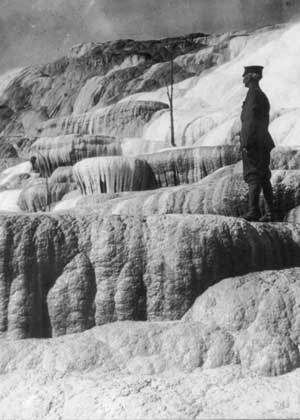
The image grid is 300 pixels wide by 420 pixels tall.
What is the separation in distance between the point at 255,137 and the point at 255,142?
53 mm

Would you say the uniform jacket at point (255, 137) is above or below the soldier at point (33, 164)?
below

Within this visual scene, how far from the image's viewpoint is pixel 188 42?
37375mm

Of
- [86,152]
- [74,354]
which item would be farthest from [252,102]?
[86,152]

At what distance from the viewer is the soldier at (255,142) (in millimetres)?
6336

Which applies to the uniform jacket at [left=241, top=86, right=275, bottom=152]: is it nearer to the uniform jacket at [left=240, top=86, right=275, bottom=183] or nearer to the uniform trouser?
the uniform jacket at [left=240, top=86, right=275, bottom=183]

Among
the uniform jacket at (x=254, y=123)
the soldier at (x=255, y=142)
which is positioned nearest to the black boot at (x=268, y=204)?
the soldier at (x=255, y=142)

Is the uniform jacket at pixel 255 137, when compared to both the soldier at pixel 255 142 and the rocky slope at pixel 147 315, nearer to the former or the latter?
the soldier at pixel 255 142

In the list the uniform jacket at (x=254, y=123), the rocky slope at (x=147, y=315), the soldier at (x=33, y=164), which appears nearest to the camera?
the rocky slope at (x=147, y=315)

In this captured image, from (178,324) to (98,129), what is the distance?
2183 centimetres

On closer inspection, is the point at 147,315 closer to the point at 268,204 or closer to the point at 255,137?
the point at 268,204

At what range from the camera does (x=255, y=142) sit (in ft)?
20.9

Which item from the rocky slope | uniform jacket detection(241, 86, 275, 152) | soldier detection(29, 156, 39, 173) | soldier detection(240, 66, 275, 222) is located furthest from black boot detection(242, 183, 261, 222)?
soldier detection(29, 156, 39, 173)

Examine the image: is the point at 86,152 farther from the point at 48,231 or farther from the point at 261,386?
the point at 261,386

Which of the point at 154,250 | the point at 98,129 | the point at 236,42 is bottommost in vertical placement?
the point at 154,250
